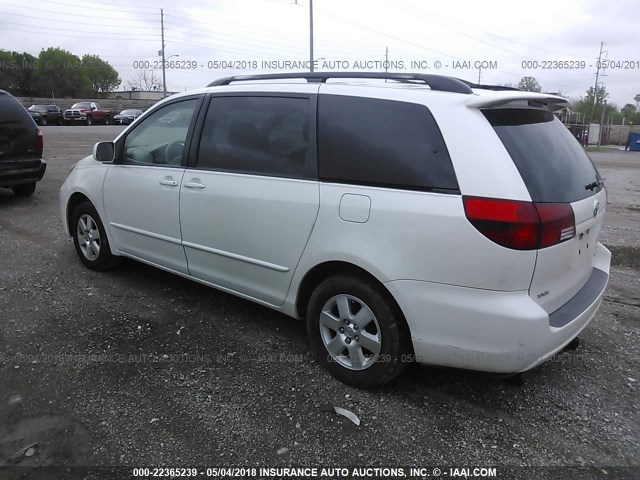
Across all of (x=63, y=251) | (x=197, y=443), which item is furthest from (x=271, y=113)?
(x=63, y=251)

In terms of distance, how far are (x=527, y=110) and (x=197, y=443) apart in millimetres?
2575

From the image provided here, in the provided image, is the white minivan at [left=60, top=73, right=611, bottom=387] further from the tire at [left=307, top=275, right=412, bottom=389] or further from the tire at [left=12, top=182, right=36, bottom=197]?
the tire at [left=12, top=182, right=36, bottom=197]

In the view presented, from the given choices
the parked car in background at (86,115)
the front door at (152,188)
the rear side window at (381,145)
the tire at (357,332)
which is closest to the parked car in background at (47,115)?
the parked car in background at (86,115)

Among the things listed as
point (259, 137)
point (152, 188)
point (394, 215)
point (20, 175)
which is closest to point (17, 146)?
point (20, 175)

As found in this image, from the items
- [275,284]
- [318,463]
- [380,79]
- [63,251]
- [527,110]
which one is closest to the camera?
[318,463]

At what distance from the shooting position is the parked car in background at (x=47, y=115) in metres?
34.1

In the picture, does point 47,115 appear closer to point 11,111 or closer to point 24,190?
point 24,190

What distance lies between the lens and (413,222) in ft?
8.67

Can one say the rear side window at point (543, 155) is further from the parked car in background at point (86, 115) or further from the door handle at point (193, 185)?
the parked car in background at point (86, 115)

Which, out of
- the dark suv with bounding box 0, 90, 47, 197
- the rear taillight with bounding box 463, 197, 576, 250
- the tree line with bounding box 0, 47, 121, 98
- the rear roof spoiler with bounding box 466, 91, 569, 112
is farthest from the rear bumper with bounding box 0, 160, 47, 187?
the tree line with bounding box 0, 47, 121, 98

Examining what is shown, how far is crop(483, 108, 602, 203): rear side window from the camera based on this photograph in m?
2.61

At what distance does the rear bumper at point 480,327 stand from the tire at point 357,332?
0.11 meters

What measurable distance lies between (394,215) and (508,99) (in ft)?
2.81

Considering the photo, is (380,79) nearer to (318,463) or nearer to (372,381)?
(372,381)
